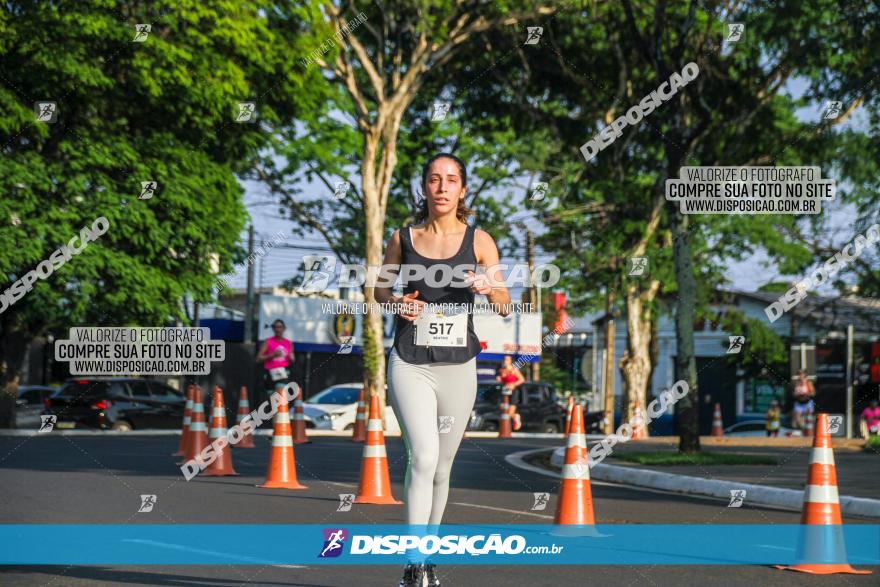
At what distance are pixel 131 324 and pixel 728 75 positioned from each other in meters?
12.5

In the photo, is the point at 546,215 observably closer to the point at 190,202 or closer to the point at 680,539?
the point at 190,202

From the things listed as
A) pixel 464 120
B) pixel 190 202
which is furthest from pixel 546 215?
pixel 190 202

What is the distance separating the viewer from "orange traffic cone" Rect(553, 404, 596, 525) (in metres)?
9.03

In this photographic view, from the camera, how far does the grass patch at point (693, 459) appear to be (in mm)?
16594

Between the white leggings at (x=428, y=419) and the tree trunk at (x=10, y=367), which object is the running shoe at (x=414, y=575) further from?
the tree trunk at (x=10, y=367)

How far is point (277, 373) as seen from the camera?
62.0 feet

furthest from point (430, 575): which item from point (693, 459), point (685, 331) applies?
point (685, 331)

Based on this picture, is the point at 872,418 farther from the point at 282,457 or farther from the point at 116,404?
the point at 282,457

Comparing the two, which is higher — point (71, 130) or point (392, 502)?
point (71, 130)

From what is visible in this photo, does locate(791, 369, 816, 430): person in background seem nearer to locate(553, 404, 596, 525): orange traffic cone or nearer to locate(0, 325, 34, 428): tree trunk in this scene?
locate(0, 325, 34, 428): tree trunk

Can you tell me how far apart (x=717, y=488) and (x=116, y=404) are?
1852 cm

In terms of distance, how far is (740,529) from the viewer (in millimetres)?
9742

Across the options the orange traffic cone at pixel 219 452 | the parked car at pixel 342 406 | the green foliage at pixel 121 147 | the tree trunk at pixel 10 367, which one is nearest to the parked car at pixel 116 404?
the tree trunk at pixel 10 367

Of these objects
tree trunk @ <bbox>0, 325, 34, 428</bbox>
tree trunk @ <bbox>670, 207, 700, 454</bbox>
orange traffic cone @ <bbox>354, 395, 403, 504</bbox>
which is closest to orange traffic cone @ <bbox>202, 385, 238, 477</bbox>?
orange traffic cone @ <bbox>354, 395, 403, 504</bbox>
